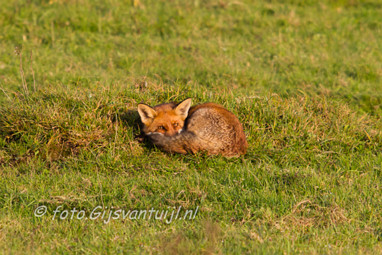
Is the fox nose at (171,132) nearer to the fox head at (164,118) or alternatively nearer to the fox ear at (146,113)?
the fox head at (164,118)

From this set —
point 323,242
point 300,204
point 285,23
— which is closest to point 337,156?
point 300,204

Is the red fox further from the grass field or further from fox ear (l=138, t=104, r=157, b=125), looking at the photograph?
the grass field

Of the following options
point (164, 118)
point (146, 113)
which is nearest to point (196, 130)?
point (164, 118)

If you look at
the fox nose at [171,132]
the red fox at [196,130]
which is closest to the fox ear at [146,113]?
the red fox at [196,130]

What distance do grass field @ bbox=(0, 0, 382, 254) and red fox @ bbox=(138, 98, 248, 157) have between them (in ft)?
0.51

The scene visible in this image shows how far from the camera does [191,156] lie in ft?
17.5

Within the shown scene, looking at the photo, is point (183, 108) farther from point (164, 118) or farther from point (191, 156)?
point (191, 156)

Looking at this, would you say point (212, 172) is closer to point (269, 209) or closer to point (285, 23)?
point (269, 209)

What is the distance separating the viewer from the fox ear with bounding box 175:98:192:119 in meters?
5.59

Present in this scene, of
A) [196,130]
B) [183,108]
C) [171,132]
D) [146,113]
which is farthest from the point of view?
[183,108]

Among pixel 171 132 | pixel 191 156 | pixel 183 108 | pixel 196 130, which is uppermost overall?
pixel 183 108

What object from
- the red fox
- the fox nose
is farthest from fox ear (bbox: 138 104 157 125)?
the fox nose

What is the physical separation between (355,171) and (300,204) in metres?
1.17

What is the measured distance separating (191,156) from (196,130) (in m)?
0.32
